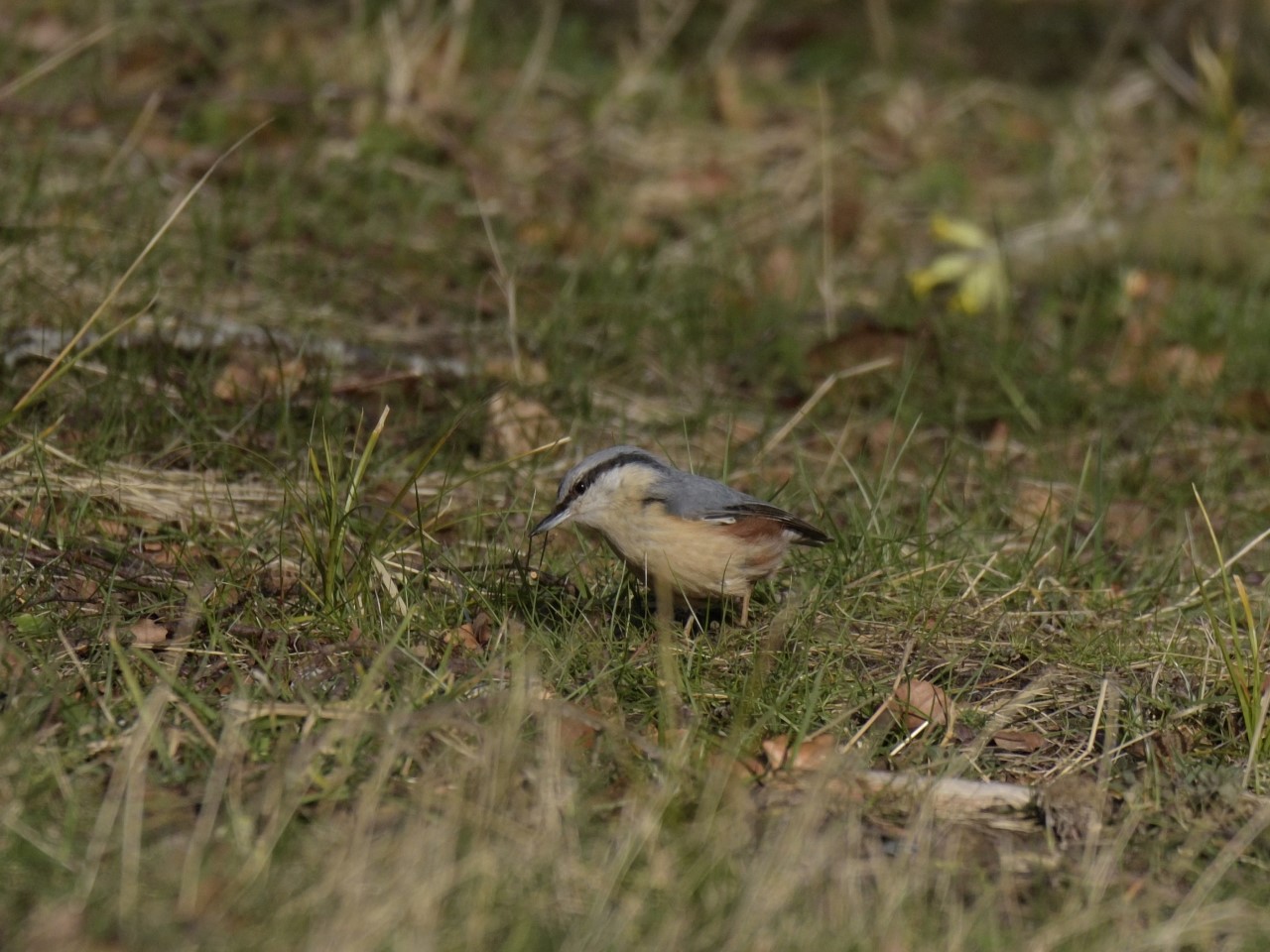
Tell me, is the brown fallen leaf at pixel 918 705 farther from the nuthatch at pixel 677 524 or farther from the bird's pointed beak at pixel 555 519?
the bird's pointed beak at pixel 555 519

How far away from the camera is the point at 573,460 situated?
5.33 meters

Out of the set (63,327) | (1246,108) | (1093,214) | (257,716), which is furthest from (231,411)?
(1246,108)

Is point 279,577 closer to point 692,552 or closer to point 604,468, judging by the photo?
point 604,468

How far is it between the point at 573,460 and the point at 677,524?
1.38 metres

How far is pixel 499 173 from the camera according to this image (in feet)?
24.7

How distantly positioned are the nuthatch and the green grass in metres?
0.14

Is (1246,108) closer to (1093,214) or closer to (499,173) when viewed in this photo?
(1093,214)

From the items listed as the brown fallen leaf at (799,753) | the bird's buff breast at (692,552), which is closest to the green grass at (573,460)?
the brown fallen leaf at (799,753)

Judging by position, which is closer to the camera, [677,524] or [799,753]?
[799,753]

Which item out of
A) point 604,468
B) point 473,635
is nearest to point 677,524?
point 604,468

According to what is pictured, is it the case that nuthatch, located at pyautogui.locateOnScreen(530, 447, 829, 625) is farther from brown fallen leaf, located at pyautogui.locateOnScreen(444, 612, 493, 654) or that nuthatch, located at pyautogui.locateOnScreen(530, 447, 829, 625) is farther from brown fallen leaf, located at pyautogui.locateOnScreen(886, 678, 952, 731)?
brown fallen leaf, located at pyautogui.locateOnScreen(886, 678, 952, 731)

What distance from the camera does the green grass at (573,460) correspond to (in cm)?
286

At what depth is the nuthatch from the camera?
3982 millimetres

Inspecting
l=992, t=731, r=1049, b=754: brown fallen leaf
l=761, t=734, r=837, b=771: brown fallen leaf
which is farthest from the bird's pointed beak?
l=992, t=731, r=1049, b=754: brown fallen leaf
